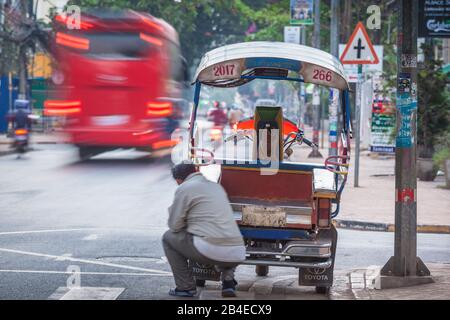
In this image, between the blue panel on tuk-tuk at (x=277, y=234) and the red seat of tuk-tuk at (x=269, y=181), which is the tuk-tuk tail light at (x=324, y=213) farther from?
the red seat of tuk-tuk at (x=269, y=181)

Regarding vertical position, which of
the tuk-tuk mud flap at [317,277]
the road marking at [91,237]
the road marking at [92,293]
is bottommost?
the road marking at [92,293]

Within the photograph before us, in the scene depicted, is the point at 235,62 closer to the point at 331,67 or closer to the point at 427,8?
the point at 331,67

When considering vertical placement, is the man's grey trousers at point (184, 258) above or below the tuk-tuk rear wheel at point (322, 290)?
above


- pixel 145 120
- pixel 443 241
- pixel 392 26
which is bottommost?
pixel 443 241

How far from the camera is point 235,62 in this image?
11.1 meters

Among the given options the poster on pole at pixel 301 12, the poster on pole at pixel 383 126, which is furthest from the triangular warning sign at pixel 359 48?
the poster on pole at pixel 301 12

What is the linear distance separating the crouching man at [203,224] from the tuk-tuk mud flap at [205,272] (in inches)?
27.6

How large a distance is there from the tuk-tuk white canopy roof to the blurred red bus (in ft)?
52.2

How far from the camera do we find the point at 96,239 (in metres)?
14.5

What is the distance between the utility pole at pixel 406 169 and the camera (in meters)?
10.5

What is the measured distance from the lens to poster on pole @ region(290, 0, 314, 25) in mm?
33312

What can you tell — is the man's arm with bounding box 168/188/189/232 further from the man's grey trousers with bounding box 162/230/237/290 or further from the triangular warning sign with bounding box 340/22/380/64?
the triangular warning sign with bounding box 340/22/380/64

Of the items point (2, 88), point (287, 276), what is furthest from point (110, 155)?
point (287, 276)

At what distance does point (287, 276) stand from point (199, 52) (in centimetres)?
5213
